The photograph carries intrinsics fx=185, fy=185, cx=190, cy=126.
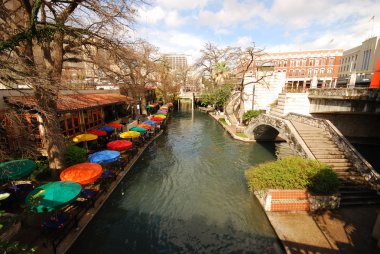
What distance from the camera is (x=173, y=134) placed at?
2933 cm

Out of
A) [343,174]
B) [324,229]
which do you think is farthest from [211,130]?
[324,229]

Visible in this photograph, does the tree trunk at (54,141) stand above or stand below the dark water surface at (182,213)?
above

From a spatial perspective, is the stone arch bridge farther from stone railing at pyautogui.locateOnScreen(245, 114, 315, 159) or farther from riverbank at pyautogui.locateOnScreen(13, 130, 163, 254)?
riverbank at pyautogui.locateOnScreen(13, 130, 163, 254)

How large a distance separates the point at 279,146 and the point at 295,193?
14.0 m

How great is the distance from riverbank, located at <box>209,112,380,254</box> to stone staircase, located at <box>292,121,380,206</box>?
0.57 metres

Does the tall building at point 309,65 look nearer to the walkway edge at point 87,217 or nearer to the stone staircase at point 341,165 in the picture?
the stone staircase at point 341,165

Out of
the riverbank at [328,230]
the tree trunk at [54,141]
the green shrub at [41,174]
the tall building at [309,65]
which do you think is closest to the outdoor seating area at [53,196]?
the green shrub at [41,174]

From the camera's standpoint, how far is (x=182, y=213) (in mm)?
11148

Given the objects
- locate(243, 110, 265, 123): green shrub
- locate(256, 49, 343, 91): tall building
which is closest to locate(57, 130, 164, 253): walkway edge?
locate(243, 110, 265, 123): green shrub

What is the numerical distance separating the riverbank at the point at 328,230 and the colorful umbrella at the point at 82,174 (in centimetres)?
976

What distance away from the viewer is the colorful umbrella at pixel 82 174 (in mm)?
9459

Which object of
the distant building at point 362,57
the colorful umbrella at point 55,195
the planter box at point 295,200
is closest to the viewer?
the colorful umbrella at point 55,195

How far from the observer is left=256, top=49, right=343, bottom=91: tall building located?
183 feet

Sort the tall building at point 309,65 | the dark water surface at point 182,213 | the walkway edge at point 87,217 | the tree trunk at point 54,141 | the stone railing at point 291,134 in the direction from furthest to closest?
the tall building at point 309,65 < the stone railing at point 291,134 < the tree trunk at point 54,141 < the dark water surface at point 182,213 < the walkway edge at point 87,217
